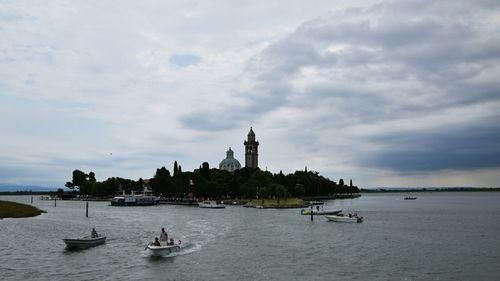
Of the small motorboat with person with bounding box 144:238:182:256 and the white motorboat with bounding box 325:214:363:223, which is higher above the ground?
the white motorboat with bounding box 325:214:363:223

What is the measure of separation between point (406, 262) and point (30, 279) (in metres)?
43.8

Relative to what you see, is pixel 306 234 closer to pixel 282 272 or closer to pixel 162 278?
pixel 282 272

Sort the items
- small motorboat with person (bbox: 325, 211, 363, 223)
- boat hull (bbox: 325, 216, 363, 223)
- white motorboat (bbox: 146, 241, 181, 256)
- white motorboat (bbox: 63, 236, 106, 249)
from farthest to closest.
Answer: small motorboat with person (bbox: 325, 211, 363, 223) → boat hull (bbox: 325, 216, 363, 223) → white motorboat (bbox: 63, 236, 106, 249) → white motorboat (bbox: 146, 241, 181, 256)

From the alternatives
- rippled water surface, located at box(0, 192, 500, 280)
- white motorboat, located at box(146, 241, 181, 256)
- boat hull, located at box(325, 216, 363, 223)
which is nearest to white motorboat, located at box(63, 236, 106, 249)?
rippled water surface, located at box(0, 192, 500, 280)

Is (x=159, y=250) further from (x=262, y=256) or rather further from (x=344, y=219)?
(x=344, y=219)

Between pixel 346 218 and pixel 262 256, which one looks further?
pixel 346 218

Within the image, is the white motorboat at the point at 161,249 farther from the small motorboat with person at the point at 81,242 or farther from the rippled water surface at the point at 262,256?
the small motorboat with person at the point at 81,242

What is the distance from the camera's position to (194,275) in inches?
2058

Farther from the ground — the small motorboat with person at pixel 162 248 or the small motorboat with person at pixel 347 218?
the small motorboat with person at pixel 347 218

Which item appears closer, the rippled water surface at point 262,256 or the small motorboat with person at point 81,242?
the rippled water surface at point 262,256

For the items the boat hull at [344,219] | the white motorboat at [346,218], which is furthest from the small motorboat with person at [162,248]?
the white motorboat at [346,218]

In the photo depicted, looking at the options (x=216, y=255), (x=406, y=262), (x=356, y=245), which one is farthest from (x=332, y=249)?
(x=216, y=255)

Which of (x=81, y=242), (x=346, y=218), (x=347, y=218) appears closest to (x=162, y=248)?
(x=81, y=242)

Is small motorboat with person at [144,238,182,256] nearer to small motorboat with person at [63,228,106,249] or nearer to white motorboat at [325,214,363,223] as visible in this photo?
small motorboat with person at [63,228,106,249]
